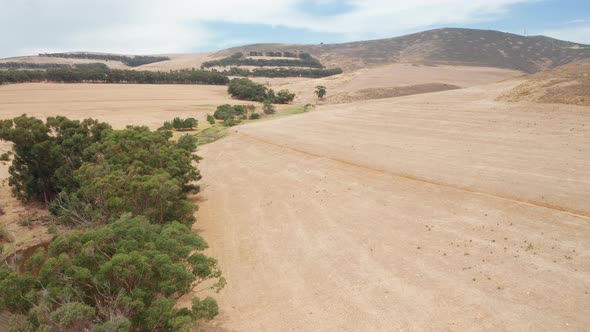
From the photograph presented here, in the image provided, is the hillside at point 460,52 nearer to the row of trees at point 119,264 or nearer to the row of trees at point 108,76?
the row of trees at point 108,76

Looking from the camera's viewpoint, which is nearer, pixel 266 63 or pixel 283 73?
pixel 283 73

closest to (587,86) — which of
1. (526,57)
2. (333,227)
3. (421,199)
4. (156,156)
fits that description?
(421,199)

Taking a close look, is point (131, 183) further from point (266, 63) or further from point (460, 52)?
point (460, 52)

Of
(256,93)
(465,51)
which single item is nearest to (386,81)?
(256,93)

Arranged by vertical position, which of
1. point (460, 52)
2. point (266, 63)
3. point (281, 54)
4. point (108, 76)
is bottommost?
point (108, 76)

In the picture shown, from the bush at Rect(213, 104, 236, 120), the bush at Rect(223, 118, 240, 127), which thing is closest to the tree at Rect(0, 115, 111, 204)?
the bush at Rect(223, 118, 240, 127)

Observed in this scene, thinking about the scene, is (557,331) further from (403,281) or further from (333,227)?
(333,227)

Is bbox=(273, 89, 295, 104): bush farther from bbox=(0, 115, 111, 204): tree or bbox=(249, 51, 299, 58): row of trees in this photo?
bbox=(249, 51, 299, 58): row of trees
